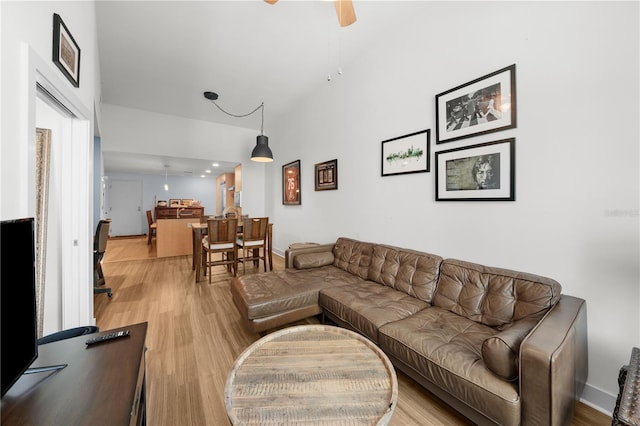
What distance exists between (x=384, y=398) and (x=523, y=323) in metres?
0.95

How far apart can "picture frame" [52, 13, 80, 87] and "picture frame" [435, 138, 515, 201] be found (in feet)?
8.83

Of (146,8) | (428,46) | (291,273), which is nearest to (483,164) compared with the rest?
(428,46)

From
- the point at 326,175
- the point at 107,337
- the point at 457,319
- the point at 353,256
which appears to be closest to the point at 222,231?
the point at 326,175

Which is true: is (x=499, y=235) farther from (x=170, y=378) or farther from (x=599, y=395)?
(x=170, y=378)

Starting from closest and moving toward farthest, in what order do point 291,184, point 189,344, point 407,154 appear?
point 189,344 < point 407,154 < point 291,184

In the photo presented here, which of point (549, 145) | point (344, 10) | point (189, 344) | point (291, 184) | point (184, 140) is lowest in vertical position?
point (189, 344)

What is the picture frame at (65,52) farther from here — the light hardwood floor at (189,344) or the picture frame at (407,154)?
the picture frame at (407,154)

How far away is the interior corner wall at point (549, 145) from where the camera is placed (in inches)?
53.1

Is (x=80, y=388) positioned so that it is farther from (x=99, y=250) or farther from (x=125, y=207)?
(x=125, y=207)

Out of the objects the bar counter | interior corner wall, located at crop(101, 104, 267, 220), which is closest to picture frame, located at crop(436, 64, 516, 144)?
interior corner wall, located at crop(101, 104, 267, 220)

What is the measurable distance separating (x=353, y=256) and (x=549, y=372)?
1.88 metres

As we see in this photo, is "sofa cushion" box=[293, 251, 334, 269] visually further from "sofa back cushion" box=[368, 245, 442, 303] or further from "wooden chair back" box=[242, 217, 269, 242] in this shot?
"wooden chair back" box=[242, 217, 269, 242]

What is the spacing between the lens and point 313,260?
283 cm

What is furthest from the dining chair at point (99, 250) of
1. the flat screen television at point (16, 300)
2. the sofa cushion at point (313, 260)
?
the flat screen television at point (16, 300)
